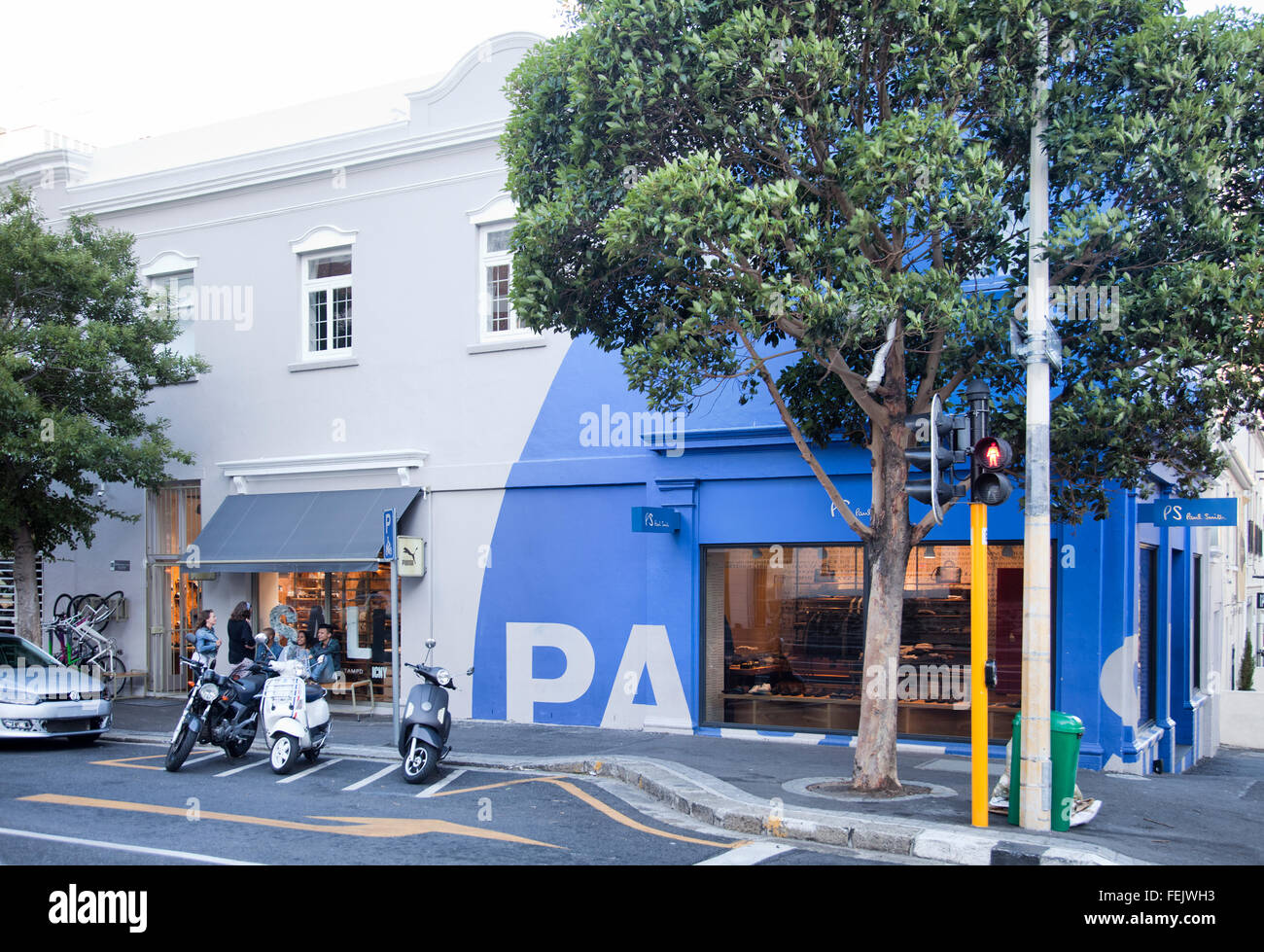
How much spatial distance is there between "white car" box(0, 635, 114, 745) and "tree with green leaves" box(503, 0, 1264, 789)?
7.67m

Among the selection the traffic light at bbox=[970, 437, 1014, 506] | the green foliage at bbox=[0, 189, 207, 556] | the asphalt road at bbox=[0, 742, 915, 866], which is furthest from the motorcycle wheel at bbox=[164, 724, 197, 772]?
the traffic light at bbox=[970, 437, 1014, 506]

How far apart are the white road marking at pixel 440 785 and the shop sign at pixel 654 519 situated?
360 cm

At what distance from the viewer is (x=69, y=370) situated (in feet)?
53.2

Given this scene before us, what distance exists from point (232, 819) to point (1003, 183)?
8721 millimetres

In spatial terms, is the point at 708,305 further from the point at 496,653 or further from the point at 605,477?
the point at 496,653

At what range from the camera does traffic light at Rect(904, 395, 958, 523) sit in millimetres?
9023

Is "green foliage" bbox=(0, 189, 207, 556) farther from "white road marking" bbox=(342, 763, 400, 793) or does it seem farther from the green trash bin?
the green trash bin

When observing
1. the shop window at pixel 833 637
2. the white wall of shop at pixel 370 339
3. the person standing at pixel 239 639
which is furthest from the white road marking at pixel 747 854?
the person standing at pixel 239 639

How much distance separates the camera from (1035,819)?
28.7 feet

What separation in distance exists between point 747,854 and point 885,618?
9.61 ft

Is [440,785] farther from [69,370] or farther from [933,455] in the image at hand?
[69,370]

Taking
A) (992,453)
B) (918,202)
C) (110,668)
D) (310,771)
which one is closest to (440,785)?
(310,771)

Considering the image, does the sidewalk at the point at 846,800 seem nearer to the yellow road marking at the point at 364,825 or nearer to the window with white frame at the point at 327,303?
the yellow road marking at the point at 364,825
